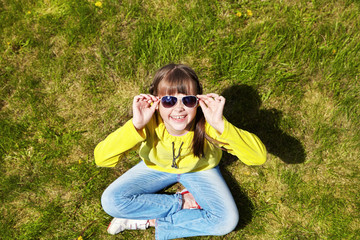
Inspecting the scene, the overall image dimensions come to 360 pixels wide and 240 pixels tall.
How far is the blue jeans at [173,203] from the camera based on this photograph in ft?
9.36

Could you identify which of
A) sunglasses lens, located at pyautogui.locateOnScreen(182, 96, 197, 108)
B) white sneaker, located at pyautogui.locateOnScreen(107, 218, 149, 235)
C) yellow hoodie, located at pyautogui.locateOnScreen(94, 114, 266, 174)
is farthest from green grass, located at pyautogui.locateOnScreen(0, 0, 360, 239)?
sunglasses lens, located at pyautogui.locateOnScreen(182, 96, 197, 108)

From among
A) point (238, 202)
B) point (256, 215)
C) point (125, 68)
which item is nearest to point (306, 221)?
point (256, 215)

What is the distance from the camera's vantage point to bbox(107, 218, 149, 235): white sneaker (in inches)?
124

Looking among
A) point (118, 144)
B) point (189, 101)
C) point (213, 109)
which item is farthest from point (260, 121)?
point (118, 144)

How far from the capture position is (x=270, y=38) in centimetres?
357

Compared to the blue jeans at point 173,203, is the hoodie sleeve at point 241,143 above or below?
above

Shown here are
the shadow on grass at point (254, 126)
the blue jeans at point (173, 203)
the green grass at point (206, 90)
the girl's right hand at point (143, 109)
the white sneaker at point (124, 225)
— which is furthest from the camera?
the shadow on grass at point (254, 126)

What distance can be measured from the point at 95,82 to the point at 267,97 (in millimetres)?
2221

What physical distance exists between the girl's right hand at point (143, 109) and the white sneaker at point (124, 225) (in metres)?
1.34

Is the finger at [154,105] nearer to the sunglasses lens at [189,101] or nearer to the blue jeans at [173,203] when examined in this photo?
the sunglasses lens at [189,101]

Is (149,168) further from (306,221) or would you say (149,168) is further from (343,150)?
(343,150)

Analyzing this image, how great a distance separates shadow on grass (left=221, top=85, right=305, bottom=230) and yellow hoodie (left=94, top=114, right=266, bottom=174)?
863mm

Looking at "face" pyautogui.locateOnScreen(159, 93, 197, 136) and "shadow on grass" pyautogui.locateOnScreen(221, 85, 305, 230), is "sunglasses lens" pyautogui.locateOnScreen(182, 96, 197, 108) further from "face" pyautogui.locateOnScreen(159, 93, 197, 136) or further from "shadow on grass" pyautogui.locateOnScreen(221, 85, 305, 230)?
"shadow on grass" pyautogui.locateOnScreen(221, 85, 305, 230)

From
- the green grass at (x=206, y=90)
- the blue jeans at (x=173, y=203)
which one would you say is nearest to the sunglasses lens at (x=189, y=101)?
the blue jeans at (x=173, y=203)
